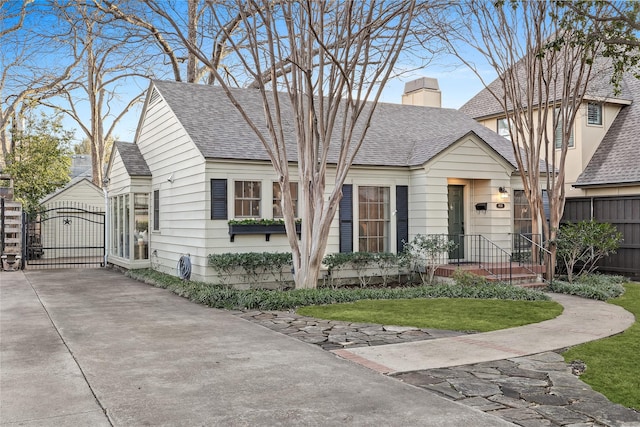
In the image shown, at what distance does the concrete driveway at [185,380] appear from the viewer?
170 inches

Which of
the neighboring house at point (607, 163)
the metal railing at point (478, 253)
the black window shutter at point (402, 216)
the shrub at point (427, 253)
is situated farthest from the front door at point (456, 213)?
the neighboring house at point (607, 163)

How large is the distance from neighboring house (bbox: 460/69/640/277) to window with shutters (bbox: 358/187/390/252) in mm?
3919

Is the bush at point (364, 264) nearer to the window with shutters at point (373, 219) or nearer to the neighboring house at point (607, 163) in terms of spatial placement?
the window with shutters at point (373, 219)

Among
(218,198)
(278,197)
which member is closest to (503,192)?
(278,197)

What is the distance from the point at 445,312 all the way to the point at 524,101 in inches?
460

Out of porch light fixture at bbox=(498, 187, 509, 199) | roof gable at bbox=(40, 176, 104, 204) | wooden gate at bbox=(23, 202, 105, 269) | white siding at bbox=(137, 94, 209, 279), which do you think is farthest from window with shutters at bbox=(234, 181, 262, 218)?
roof gable at bbox=(40, 176, 104, 204)

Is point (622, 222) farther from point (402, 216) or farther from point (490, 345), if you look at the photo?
point (490, 345)

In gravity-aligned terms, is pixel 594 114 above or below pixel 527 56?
below

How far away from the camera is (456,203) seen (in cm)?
1454

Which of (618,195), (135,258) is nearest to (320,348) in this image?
(135,258)

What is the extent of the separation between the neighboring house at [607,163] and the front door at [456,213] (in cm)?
171

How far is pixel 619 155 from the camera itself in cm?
1647

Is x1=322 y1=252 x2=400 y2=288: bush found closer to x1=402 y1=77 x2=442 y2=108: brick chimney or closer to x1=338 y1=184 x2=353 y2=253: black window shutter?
x1=338 y1=184 x2=353 y2=253: black window shutter

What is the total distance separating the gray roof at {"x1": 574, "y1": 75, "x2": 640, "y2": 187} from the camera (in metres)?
15.5
